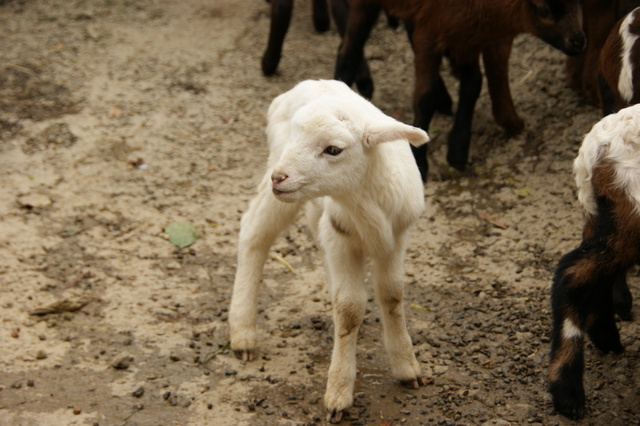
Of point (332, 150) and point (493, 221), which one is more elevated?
point (332, 150)

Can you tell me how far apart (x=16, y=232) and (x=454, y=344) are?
3.33 metres

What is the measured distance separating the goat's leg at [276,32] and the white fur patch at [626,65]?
3.95 m

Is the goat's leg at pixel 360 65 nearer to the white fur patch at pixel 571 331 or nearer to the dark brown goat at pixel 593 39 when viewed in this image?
the dark brown goat at pixel 593 39

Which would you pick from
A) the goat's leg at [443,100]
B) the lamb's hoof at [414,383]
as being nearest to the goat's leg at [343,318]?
the lamb's hoof at [414,383]

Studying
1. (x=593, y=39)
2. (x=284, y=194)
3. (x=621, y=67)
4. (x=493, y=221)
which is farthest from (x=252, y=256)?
(x=593, y=39)

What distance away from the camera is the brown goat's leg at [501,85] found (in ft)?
22.7

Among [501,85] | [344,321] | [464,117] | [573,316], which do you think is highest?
[573,316]

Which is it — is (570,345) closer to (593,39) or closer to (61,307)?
(61,307)

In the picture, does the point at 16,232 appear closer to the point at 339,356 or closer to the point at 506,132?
the point at 339,356

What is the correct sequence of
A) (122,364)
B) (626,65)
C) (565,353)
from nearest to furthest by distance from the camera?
(565,353)
(122,364)
(626,65)

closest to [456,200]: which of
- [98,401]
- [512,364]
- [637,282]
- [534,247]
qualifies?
[534,247]

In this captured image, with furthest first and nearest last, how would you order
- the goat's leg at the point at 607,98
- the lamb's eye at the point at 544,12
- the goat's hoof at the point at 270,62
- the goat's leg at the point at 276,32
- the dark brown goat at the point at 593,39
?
the goat's hoof at the point at 270,62 → the goat's leg at the point at 276,32 → the dark brown goat at the point at 593,39 → the lamb's eye at the point at 544,12 → the goat's leg at the point at 607,98

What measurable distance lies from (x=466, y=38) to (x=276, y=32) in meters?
2.55

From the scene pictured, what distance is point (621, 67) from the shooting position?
16.7 ft
